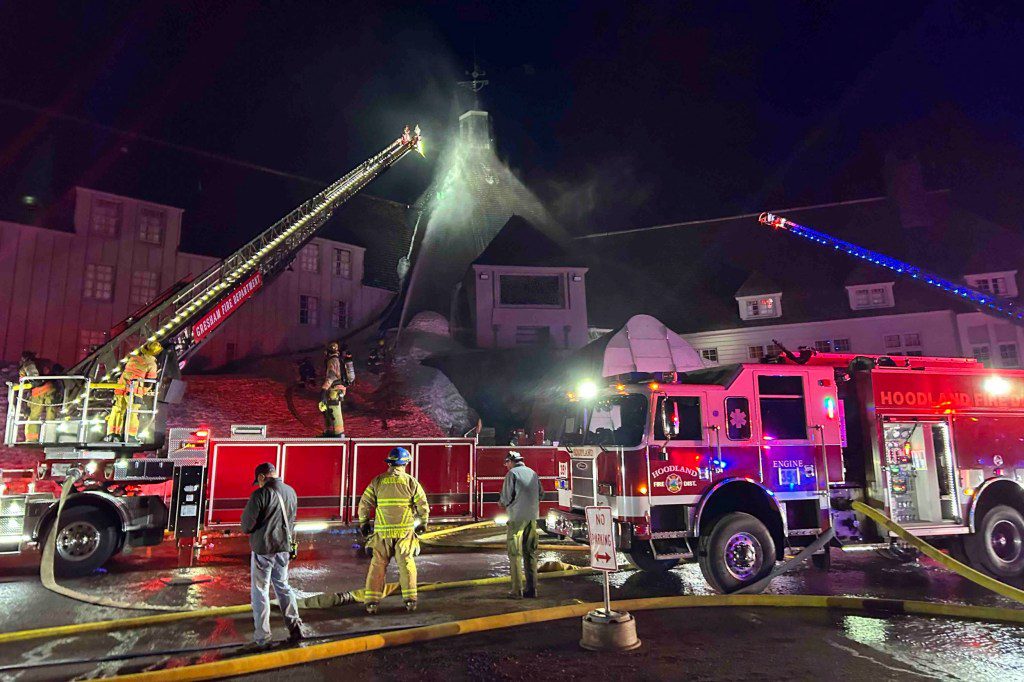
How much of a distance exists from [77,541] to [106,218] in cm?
1988

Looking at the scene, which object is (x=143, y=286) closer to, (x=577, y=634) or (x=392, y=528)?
(x=392, y=528)

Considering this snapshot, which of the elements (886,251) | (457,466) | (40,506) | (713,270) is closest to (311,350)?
(457,466)

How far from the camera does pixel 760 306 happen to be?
3281 cm

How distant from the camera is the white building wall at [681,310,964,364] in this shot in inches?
1162

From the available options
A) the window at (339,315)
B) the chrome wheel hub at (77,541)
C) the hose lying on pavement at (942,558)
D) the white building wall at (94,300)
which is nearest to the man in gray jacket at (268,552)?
the chrome wheel hub at (77,541)

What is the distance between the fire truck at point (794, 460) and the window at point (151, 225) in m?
23.6

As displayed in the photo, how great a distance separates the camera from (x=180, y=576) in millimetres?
9039

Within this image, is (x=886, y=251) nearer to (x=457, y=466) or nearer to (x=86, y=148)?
(x=457, y=466)

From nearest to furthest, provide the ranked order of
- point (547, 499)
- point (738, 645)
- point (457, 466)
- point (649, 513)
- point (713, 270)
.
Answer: point (738, 645) → point (649, 513) → point (457, 466) → point (547, 499) → point (713, 270)

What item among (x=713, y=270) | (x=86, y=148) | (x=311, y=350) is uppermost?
(x=86, y=148)

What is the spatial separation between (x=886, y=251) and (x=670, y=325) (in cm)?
1313

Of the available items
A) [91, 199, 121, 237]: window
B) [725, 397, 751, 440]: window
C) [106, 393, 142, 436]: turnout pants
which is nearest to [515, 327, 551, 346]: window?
[91, 199, 121, 237]: window

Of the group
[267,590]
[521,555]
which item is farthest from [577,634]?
[267,590]

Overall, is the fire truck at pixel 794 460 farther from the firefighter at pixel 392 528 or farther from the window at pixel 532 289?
the window at pixel 532 289
